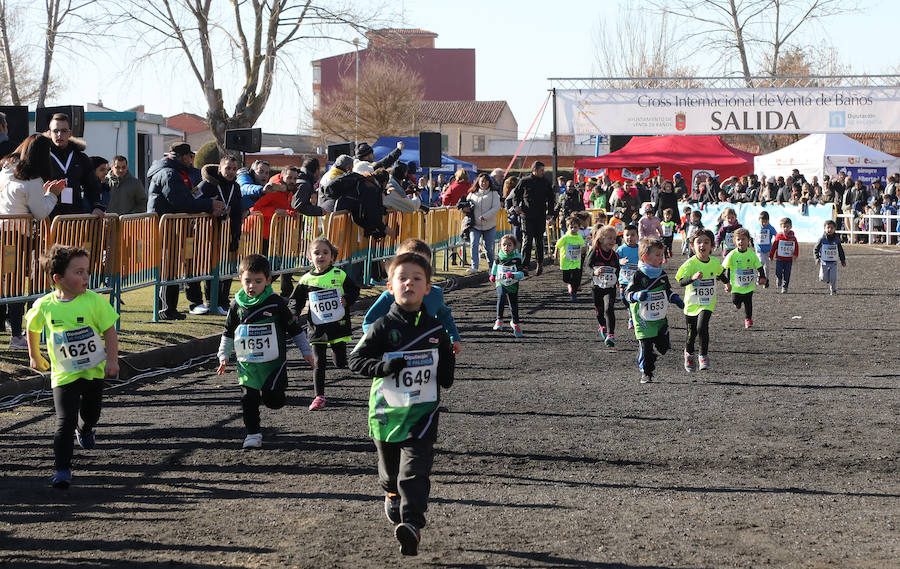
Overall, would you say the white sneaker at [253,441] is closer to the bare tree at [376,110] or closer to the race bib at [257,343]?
the race bib at [257,343]

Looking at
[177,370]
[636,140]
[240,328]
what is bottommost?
[177,370]

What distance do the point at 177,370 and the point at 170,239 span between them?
7.73 ft

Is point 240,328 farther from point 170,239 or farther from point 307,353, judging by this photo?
point 170,239

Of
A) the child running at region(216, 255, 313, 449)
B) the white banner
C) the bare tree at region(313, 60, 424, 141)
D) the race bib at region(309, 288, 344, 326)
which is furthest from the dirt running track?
the bare tree at region(313, 60, 424, 141)

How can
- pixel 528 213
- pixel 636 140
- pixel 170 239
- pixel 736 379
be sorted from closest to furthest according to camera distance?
pixel 736 379
pixel 170 239
pixel 528 213
pixel 636 140

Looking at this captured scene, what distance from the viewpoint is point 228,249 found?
47.8ft

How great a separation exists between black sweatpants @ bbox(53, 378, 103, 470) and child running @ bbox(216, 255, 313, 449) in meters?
0.83

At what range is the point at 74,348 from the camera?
7.00m

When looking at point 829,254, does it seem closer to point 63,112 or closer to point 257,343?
point 63,112

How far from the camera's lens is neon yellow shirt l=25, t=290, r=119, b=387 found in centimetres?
700

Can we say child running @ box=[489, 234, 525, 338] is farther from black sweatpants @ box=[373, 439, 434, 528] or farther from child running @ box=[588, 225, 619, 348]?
black sweatpants @ box=[373, 439, 434, 528]

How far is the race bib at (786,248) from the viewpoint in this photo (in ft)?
63.9

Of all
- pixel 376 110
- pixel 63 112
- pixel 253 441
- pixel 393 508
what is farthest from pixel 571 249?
pixel 376 110

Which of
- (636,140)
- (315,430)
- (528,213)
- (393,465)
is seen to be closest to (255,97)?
(528,213)
